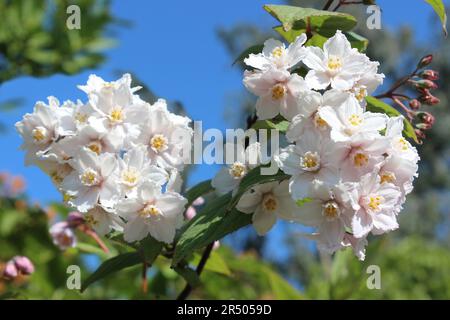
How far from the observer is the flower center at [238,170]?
1.65 metres

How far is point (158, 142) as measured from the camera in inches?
64.5

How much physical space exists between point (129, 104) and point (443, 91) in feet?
66.0

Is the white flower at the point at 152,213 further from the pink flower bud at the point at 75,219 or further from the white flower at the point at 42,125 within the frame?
the pink flower bud at the point at 75,219

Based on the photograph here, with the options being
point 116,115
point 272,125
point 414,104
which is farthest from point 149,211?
point 414,104

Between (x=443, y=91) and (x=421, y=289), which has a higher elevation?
(x=443, y=91)

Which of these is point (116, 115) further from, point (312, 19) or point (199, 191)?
point (312, 19)

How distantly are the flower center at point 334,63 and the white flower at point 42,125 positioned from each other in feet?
2.05

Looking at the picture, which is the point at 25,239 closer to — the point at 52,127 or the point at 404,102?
the point at 52,127

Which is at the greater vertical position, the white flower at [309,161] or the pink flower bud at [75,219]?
the pink flower bud at [75,219]

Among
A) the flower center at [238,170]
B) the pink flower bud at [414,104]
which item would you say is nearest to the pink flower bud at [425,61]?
the pink flower bud at [414,104]

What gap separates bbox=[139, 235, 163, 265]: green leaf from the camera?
1.64m
